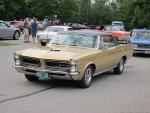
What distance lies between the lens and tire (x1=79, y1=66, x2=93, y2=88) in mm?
10414

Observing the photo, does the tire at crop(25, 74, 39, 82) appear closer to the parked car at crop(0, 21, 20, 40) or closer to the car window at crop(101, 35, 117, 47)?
the car window at crop(101, 35, 117, 47)

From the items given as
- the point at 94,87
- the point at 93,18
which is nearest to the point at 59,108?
the point at 94,87

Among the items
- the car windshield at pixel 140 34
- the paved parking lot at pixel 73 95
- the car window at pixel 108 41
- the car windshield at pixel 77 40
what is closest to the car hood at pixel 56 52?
the car windshield at pixel 77 40

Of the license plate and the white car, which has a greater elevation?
the license plate

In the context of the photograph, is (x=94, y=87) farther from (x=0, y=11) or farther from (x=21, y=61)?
(x=0, y=11)

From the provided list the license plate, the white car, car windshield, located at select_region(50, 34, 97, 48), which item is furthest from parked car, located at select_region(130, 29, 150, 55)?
the license plate

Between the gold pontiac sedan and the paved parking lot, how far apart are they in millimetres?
361

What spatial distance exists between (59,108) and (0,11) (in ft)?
177

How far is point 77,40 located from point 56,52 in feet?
4.49

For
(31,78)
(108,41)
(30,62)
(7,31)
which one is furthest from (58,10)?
(30,62)

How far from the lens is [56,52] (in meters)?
10.6

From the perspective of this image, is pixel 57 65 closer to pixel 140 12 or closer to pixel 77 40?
pixel 77 40

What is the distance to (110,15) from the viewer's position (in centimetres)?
8969

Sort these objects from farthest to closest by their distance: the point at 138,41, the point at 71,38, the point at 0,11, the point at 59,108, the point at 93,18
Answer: the point at 93,18
the point at 0,11
the point at 138,41
the point at 71,38
the point at 59,108
